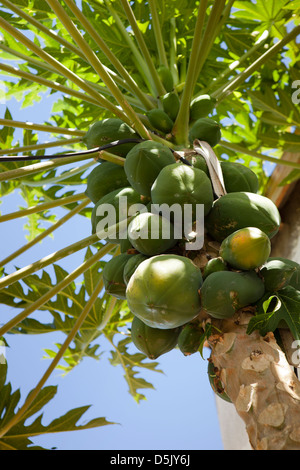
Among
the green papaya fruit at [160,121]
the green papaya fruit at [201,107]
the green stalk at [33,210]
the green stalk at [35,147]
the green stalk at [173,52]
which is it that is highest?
the green stalk at [173,52]

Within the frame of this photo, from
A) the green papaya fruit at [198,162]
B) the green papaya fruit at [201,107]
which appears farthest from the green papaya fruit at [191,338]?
the green papaya fruit at [201,107]

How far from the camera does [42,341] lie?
4254 millimetres

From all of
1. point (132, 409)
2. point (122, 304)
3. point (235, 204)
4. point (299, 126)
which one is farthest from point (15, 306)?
point (132, 409)

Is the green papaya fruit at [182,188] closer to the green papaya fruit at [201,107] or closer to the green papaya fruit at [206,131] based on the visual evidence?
the green papaya fruit at [206,131]

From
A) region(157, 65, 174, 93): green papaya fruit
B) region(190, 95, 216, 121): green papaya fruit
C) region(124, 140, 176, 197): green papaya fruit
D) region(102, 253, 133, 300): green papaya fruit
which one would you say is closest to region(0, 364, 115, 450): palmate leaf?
region(102, 253, 133, 300): green papaya fruit

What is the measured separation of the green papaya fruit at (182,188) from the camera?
1410 mm

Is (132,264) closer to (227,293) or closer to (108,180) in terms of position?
(227,293)

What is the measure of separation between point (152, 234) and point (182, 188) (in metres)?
0.16

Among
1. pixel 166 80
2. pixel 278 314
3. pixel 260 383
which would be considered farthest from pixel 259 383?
pixel 166 80

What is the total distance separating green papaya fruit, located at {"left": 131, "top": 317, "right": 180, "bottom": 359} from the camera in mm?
1409

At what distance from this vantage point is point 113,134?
1.89 meters

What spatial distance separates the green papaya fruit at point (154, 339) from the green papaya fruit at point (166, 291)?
0.44 ft
